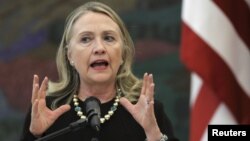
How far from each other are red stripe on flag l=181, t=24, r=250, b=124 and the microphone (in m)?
2.15

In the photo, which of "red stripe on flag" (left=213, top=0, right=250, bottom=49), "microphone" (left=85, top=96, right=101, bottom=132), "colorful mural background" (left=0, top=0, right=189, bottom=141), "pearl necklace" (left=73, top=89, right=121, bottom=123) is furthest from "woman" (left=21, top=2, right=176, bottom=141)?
"colorful mural background" (left=0, top=0, right=189, bottom=141)

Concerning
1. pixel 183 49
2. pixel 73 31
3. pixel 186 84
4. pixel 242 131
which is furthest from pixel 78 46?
pixel 186 84

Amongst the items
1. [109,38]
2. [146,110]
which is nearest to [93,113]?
[146,110]

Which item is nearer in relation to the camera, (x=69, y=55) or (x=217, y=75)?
(x=69, y=55)

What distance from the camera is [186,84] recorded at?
586 cm

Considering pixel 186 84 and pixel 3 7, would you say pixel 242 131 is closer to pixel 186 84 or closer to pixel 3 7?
pixel 186 84

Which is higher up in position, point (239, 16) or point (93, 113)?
point (239, 16)

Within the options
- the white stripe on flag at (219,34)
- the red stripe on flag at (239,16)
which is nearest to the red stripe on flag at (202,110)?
the white stripe on flag at (219,34)

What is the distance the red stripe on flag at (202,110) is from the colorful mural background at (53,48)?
1229 mm

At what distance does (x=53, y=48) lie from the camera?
19.7 ft

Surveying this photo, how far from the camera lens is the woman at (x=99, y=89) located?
2.73 metres

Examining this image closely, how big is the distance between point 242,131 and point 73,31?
1.01 meters

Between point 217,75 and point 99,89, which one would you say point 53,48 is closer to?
point 217,75

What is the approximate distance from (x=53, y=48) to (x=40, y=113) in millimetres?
3320
